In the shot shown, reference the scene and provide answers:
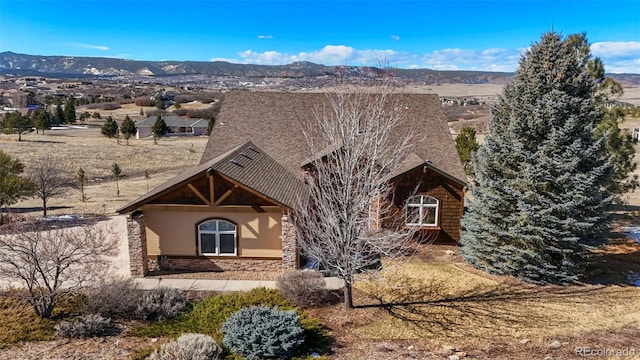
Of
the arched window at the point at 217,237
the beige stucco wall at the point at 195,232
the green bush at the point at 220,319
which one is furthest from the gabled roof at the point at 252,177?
the green bush at the point at 220,319

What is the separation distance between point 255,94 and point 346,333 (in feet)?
52.8

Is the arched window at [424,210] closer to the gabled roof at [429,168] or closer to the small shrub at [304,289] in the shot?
the gabled roof at [429,168]

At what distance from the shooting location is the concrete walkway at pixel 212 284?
14.0 m

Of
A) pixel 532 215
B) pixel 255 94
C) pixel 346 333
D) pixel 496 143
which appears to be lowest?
→ pixel 346 333

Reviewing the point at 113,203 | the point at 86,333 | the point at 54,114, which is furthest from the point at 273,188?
the point at 54,114

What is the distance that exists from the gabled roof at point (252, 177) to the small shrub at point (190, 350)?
5.94 meters

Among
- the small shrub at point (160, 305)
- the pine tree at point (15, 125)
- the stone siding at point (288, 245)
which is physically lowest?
the small shrub at point (160, 305)

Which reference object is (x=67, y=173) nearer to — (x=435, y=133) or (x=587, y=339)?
(x=435, y=133)

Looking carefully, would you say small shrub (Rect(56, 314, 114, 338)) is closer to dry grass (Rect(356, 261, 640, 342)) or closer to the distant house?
dry grass (Rect(356, 261, 640, 342))

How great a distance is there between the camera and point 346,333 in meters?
11.0

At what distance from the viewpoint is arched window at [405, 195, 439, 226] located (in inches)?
731

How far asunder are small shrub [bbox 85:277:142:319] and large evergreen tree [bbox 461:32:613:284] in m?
11.7

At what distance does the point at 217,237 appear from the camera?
15430 millimetres

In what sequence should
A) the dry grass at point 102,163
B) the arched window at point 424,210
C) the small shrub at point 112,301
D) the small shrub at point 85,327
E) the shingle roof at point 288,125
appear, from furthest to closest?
1. the dry grass at point 102,163
2. the shingle roof at point 288,125
3. the arched window at point 424,210
4. the small shrub at point 112,301
5. the small shrub at point 85,327
